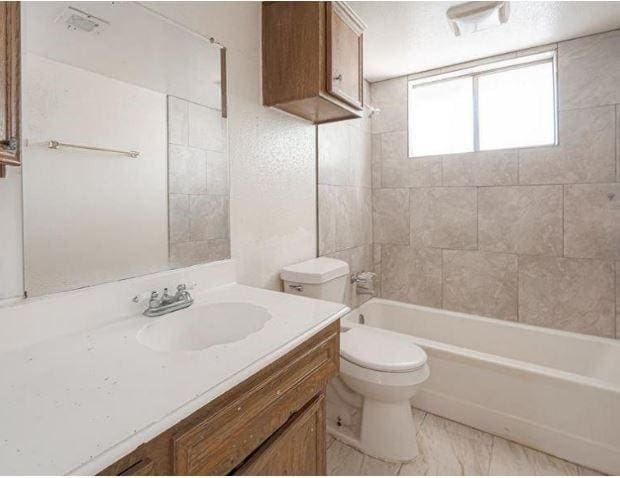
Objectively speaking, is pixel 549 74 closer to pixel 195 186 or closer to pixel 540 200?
pixel 540 200

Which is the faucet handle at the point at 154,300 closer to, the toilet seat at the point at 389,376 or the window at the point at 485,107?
the toilet seat at the point at 389,376

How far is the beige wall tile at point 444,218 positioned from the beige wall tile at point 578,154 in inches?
15.9

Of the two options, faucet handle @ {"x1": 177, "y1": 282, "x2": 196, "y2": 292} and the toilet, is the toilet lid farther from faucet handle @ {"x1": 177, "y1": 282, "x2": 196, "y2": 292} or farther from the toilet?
faucet handle @ {"x1": 177, "y1": 282, "x2": 196, "y2": 292}

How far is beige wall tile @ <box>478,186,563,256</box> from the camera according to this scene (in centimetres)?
217

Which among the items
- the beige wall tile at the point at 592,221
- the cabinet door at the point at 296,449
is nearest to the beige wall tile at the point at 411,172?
the beige wall tile at the point at 592,221

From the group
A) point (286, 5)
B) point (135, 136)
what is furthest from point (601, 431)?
point (286, 5)

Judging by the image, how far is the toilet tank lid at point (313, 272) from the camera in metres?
1.71

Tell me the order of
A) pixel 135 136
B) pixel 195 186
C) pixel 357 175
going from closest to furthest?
pixel 135 136 → pixel 195 186 → pixel 357 175

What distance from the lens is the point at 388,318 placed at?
271 centimetres

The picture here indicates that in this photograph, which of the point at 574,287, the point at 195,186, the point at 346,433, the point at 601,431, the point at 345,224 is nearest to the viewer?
the point at 195,186

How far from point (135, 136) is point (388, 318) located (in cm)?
225

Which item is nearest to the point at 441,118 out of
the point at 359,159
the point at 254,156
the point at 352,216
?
the point at 359,159

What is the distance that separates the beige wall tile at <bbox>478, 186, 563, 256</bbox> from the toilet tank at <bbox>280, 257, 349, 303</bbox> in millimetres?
1213

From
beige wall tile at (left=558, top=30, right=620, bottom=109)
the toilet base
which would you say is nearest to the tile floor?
the toilet base
